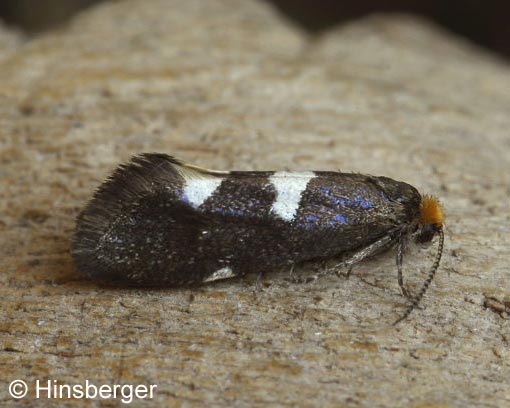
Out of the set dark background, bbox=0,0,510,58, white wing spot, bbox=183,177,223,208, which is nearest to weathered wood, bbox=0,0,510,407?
white wing spot, bbox=183,177,223,208

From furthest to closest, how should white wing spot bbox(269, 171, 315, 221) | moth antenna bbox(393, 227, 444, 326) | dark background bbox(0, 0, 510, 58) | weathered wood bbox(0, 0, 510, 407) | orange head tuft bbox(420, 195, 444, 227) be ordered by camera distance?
dark background bbox(0, 0, 510, 58) < orange head tuft bbox(420, 195, 444, 227) < white wing spot bbox(269, 171, 315, 221) < moth antenna bbox(393, 227, 444, 326) < weathered wood bbox(0, 0, 510, 407)

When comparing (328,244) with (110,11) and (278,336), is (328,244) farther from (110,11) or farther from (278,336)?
(110,11)

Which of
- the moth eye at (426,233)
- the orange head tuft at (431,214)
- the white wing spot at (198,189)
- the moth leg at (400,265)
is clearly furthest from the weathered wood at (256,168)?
the white wing spot at (198,189)

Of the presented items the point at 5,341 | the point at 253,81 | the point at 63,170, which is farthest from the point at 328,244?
the point at 253,81

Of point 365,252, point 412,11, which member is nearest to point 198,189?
point 365,252

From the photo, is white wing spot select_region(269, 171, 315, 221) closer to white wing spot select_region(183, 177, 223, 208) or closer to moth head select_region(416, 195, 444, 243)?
white wing spot select_region(183, 177, 223, 208)
